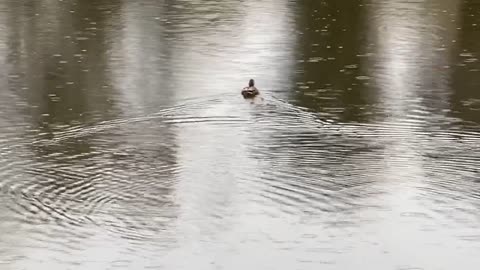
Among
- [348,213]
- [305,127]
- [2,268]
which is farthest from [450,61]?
[2,268]

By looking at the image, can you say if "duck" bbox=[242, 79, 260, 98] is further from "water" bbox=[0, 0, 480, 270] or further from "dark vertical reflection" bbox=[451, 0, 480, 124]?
"dark vertical reflection" bbox=[451, 0, 480, 124]

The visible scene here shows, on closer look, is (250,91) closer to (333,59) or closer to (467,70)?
(333,59)

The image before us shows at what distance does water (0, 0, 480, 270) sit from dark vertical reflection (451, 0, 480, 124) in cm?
7

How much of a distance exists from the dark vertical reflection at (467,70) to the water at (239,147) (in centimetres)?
7

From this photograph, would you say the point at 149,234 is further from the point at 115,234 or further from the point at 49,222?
the point at 49,222

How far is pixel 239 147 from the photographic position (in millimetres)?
14086

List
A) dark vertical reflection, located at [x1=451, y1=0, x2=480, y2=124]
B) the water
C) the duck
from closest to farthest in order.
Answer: the water, dark vertical reflection, located at [x1=451, y1=0, x2=480, y2=124], the duck

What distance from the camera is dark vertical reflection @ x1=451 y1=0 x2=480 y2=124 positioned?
15969 mm

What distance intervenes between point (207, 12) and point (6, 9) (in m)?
5.25

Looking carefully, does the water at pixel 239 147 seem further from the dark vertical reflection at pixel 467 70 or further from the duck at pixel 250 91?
the duck at pixel 250 91

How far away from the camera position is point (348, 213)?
1174 centimetres

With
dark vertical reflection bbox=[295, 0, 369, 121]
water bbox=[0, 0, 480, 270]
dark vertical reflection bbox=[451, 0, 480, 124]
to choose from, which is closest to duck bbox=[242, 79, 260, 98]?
water bbox=[0, 0, 480, 270]

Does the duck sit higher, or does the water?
the duck

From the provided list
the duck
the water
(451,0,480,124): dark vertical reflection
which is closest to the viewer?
the water
